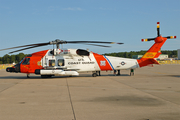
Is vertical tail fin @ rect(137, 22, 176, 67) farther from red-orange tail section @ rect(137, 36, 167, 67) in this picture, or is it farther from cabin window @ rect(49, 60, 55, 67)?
cabin window @ rect(49, 60, 55, 67)

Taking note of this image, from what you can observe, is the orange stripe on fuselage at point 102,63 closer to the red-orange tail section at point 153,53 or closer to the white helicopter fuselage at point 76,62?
the white helicopter fuselage at point 76,62

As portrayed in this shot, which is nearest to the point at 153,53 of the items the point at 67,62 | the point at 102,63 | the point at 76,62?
the point at 102,63

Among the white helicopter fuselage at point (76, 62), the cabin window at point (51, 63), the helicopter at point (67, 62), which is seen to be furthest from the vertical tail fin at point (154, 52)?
the cabin window at point (51, 63)

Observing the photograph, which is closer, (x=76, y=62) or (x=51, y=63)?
(x=51, y=63)

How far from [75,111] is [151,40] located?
1687 cm

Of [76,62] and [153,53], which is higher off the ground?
[153,53]

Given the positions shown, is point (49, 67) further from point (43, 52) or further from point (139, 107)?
point (139, 107)

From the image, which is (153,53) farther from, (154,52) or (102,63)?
(102,63)

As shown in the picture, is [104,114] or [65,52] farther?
[65,52]

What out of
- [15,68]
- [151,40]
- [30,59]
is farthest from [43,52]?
[151,40]

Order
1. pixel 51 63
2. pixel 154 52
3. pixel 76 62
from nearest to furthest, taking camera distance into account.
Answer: pixel 51 63 → pixel 76 62 → pixel 154 52

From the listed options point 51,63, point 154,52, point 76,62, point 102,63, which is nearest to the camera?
point 51,63

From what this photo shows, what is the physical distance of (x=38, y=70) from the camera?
1859 centimetres

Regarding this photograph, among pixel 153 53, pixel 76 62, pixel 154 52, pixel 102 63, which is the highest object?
pixel 154 52
